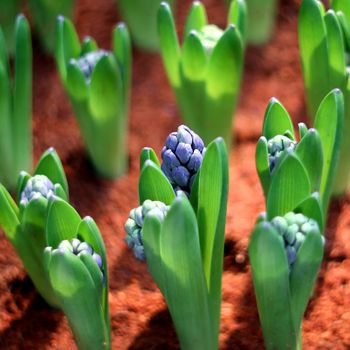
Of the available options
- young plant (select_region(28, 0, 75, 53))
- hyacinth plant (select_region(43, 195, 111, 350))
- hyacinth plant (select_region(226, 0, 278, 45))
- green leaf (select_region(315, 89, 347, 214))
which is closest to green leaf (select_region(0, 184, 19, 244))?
hyacinth plant (select_region(43, 195, 111, 350))

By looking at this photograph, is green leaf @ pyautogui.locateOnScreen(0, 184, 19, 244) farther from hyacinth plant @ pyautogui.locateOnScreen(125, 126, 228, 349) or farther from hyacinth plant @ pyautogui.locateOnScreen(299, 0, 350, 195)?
hyacinth plant @ pyautogui.locateOnScreen(299, 0, 350, 195)

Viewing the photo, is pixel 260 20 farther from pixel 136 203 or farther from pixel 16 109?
pixel 16 109

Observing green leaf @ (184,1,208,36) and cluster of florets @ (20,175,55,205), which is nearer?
cluster of florets @ (20,175,55,205)

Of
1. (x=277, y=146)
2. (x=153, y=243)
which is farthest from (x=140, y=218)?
(x=277, y=146)

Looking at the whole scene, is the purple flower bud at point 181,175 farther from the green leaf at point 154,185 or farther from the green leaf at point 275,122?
the green leaf at point 275,122

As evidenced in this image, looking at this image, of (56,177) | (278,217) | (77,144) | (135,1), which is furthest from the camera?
(135,1)

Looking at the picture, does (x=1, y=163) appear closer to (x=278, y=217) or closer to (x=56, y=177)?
(x=56, y=177)

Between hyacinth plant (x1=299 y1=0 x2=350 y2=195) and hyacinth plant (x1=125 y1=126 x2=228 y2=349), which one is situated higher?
hyacinth plant (x1=299 y1=0 x2=350 y2=195)

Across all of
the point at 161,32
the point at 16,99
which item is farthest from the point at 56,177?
the point at 161,32
